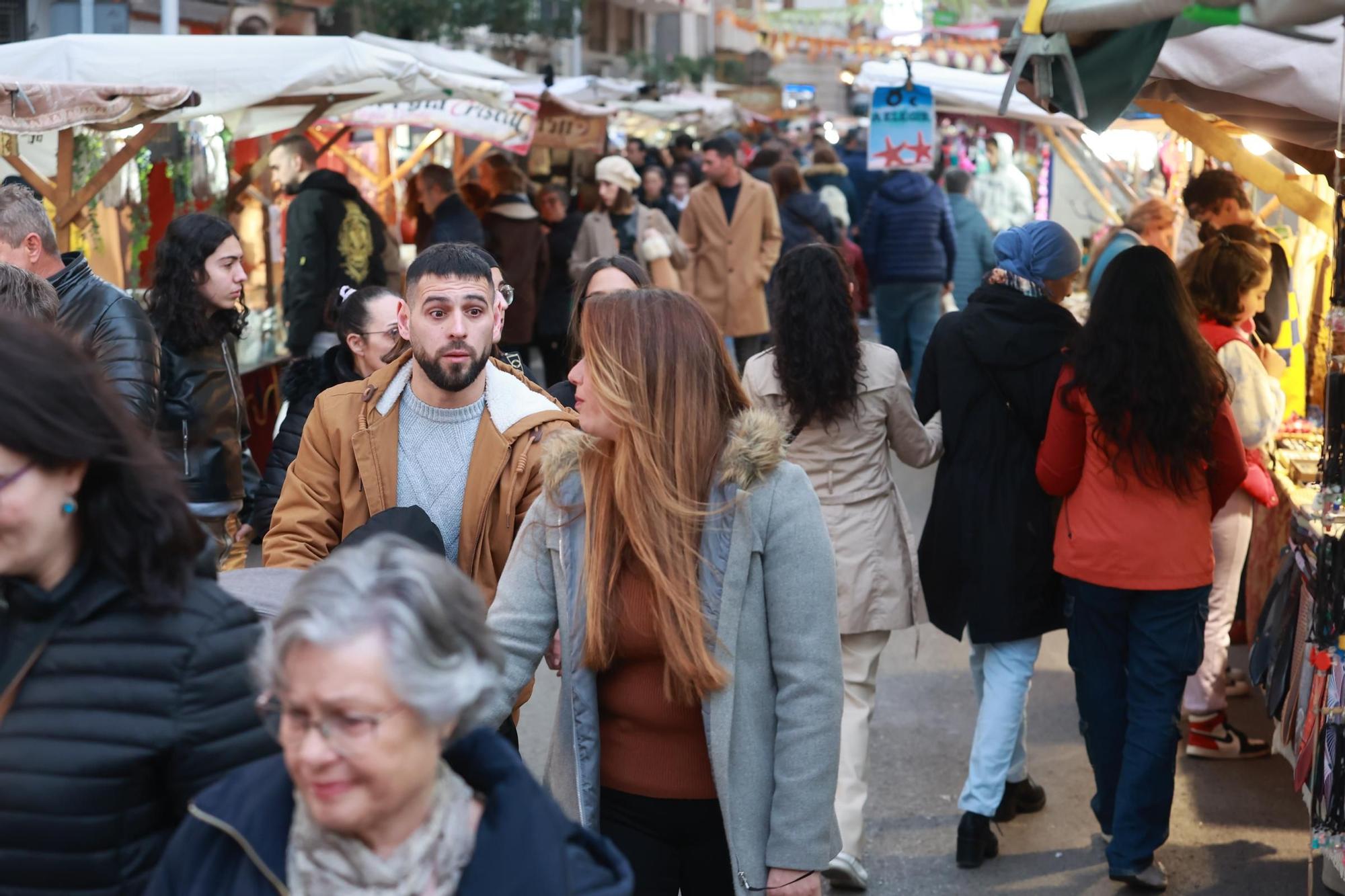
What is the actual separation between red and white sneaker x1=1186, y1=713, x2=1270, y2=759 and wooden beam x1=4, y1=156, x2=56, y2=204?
5711 millimetres

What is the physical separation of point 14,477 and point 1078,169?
34.9ft

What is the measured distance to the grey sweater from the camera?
141 inches

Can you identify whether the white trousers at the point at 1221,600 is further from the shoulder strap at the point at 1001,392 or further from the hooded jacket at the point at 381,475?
the hooded jacket at the point at 381,475

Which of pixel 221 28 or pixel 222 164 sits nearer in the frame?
pixel 222 164

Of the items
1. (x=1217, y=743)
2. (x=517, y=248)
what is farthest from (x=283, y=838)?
(x=517, y=248)

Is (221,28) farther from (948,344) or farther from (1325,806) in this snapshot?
(1325,806)

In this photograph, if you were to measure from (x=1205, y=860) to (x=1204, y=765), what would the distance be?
3.13ft

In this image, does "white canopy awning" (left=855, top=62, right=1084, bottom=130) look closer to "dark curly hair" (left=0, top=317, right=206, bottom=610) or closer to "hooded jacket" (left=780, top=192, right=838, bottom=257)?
"hooded jacket" (left=780, top=192, right=838, bottom=257)

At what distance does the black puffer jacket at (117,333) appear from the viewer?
16.2ft

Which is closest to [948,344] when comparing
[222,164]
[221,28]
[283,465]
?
[283,465]

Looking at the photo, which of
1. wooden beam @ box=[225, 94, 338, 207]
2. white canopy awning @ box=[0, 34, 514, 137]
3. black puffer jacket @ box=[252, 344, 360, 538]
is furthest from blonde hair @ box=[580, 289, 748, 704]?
wooden beam @ box=[225, 94, 338, 207]

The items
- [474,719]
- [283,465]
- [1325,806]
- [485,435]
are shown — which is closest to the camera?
[474,719]

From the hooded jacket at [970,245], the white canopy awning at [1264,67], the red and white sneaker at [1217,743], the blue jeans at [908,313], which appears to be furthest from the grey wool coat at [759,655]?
the hooded jacket at [970,245]

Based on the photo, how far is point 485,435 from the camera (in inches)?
143
